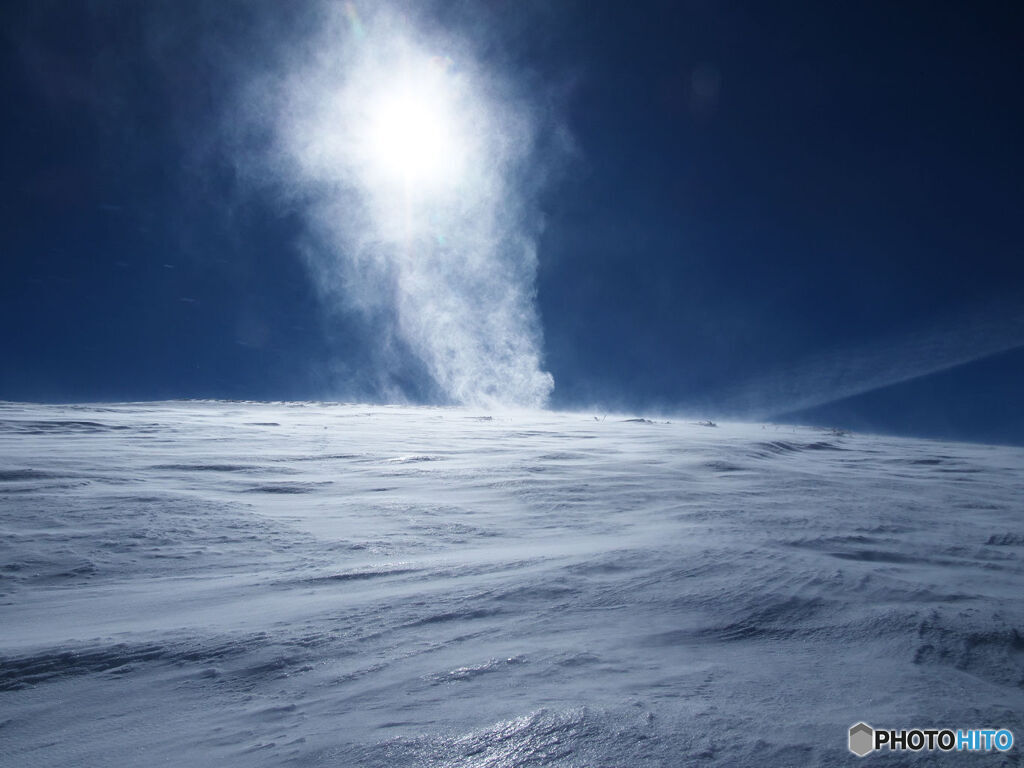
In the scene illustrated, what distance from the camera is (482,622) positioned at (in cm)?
226

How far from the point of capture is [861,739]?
4.85ft

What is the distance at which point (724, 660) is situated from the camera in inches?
76.9

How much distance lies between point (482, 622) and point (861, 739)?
52.0 inches

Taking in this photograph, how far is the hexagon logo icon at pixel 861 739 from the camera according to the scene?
1430 millimetres

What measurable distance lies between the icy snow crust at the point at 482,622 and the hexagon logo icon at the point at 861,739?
0.03 metres

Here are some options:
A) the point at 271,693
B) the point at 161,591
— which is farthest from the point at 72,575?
the point at 271,693

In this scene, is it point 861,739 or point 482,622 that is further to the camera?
point 482,622

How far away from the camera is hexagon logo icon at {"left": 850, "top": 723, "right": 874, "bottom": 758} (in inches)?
56.3

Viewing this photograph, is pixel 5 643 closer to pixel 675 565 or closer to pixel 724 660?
pixel 724 660

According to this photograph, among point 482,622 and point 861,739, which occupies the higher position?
point 482,622

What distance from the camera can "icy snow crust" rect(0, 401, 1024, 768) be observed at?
1494 mm

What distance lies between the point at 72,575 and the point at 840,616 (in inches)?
144

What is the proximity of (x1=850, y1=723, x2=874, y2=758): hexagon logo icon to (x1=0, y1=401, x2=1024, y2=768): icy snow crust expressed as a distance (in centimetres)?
3

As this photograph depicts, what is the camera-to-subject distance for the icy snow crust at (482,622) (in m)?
1.49
